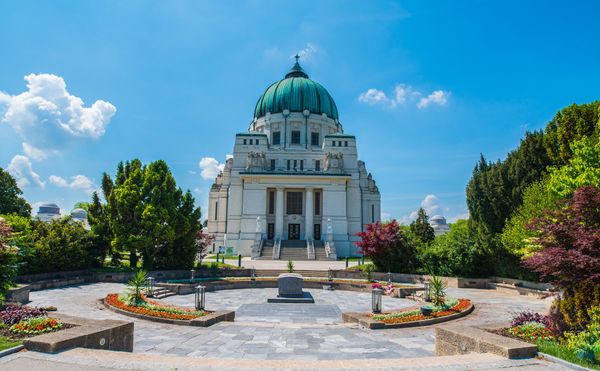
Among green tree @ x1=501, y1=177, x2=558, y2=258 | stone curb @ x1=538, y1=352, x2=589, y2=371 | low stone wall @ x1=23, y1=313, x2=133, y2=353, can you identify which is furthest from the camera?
green tree @ x1=501, y1=177, x2=558, y2=258

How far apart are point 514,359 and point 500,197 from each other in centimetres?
1979

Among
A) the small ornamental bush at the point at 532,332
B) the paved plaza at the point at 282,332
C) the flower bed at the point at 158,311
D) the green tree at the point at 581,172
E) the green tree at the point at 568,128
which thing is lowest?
the paved plaza at the point at 282,332

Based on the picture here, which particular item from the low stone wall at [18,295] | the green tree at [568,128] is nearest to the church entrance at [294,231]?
the green tree at [568,128]

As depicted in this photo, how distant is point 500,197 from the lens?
24.6 metres

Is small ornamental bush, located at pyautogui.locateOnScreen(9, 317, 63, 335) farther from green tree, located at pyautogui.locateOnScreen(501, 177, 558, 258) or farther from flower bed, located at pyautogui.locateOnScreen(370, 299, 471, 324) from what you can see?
green tree, located at pyautogui.locateOnScreen(501, 177, 558, 258)

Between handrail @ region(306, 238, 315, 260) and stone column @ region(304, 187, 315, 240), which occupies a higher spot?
stone column @ region(304, 187, 315, 240)

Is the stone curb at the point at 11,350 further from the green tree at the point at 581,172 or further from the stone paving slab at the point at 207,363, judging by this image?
the green tree at the point at 581,172

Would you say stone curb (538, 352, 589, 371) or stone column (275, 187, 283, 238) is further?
stone column (275, 187, 283, 238)

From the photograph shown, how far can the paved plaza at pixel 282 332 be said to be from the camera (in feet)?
30.3

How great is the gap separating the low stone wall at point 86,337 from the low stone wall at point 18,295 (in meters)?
8.15

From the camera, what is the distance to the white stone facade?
49719 millimetres

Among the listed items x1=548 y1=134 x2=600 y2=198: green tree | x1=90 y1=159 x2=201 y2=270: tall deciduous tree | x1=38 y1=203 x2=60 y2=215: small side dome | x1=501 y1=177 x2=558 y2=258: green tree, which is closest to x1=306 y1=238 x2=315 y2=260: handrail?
x1=90 y1=159 x2=201 y2=270: tall deciduous tree

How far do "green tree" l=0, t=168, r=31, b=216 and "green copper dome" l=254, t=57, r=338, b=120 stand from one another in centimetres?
3485

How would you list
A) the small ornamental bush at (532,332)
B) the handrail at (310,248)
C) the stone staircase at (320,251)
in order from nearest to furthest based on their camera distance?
the small ornamental bush at (532,332) → the handrail at (310,248) → the stone staircase at (320,251)
